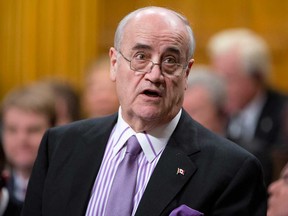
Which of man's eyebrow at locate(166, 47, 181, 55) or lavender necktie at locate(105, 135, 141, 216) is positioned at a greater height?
man's eyebrow at locate(166, 47, 181, 55)

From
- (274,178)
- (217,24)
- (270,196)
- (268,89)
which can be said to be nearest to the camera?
(270,196)

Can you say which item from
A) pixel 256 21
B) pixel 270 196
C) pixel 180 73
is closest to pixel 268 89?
pixel 256 21

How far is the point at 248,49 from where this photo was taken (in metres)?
7.30

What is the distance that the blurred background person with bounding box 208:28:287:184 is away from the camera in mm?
6949

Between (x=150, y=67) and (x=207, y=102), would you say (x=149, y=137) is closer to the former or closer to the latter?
(x=150, y=67)

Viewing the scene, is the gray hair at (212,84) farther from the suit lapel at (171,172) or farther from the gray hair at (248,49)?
the suit lapel at (171,172)

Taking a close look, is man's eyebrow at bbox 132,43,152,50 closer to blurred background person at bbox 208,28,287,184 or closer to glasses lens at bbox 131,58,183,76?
glasses lens at bbox 131,58,183,76

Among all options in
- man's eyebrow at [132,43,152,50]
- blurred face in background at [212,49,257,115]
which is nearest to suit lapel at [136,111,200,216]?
man's eyebrow at [132,43,152,50]

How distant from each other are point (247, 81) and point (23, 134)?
222cm

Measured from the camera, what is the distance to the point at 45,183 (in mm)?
3658

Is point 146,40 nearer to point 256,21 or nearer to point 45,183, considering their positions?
point 45,183

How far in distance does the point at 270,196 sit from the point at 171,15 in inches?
51.2

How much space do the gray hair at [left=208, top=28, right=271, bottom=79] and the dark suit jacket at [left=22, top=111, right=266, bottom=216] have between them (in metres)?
3.60

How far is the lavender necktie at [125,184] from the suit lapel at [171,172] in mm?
62
